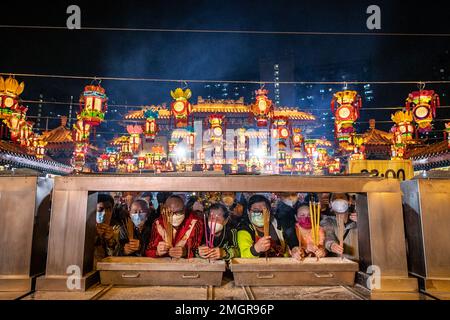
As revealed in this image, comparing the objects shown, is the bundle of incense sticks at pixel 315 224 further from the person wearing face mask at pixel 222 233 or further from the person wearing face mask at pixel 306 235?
the person wearing face mask at pixel 222 233

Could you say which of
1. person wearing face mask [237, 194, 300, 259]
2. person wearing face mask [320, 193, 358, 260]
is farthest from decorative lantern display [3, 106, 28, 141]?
person wearing face mask [320, 193, 358, 260]

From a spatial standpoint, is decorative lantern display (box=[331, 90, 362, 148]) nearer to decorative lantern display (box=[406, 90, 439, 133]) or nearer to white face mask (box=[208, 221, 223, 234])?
decorative lantern display (box=[406, 90, 439, 133])

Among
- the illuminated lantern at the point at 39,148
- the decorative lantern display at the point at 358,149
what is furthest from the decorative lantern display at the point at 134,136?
the decorative lantern display at the point at 358,149

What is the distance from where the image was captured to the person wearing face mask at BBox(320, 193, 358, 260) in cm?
344

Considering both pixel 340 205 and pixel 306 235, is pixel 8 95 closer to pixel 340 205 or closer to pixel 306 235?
pixel 306 235

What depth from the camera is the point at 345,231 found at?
3.68m

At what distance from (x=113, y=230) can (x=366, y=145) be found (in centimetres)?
2011

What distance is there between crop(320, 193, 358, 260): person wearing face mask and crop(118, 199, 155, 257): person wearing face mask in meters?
2.43

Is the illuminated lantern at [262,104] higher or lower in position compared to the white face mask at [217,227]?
higher

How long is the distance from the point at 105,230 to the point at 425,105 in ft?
40.7

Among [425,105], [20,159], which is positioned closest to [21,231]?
[425,105]

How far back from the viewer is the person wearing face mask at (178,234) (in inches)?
132

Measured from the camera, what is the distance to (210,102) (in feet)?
67.2
